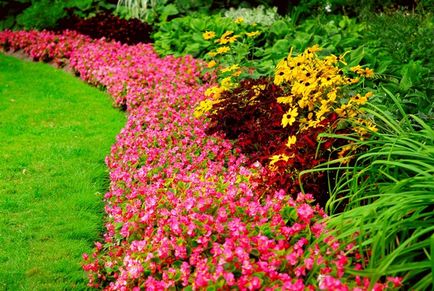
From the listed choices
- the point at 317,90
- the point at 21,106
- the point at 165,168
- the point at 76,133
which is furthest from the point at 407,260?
the point at 21,106

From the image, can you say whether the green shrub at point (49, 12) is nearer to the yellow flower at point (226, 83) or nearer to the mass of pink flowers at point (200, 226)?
the mass of pink flowers at point (200, 226)

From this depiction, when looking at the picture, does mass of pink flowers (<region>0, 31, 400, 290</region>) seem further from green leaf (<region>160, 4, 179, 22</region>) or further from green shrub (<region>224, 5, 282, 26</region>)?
green leaf (<region>160, 4, 179, 22</region>)

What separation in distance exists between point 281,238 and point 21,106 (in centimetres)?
576

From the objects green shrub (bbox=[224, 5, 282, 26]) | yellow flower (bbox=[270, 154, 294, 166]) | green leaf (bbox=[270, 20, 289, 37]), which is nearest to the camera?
yellow flower (bbox=[270, 154, 294, 166])

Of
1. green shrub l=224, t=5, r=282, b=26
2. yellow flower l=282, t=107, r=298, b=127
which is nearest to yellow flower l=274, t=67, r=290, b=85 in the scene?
yellow flower l=282, t=107, r=298, b=127

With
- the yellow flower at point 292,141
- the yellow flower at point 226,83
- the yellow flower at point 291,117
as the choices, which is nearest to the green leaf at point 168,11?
the yellow flower at point 226,83

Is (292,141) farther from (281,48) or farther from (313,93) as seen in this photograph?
(281,48)

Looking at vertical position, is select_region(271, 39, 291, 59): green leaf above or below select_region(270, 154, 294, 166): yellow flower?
above

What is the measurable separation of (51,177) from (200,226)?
258cm

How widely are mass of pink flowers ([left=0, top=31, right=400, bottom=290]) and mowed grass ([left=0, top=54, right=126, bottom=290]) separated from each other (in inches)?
8.0

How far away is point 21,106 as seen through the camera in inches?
317

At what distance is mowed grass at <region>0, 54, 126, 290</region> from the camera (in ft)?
13.0

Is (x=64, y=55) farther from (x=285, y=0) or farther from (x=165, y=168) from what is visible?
(x=165, y=168)

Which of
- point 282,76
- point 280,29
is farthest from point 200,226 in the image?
point 280,29
